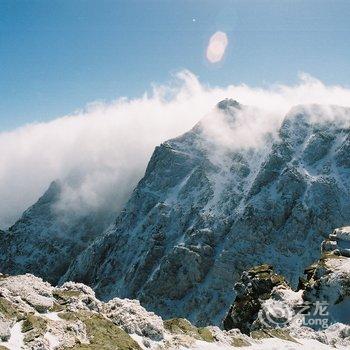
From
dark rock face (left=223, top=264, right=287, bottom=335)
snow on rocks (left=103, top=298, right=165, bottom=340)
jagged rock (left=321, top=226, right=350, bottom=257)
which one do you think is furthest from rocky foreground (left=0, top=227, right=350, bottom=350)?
jagged rock (left=321, top=226, right=350, bottom=257)

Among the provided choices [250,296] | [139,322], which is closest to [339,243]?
[250,296]

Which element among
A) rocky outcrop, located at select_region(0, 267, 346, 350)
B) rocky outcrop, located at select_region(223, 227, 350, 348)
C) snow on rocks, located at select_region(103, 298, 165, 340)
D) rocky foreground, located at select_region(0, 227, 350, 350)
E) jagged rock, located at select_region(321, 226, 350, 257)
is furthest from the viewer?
jagged rock, located at select_region(321, 226, 350, 257)

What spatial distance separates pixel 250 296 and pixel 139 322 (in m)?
40.0

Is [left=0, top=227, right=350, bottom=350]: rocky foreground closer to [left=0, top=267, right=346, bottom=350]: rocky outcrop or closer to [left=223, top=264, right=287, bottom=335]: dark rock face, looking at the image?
[left=0, top=267, right=346, bottom=350]: rocky outcrop

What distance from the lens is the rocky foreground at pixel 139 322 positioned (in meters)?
28.4

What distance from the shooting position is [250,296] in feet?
231

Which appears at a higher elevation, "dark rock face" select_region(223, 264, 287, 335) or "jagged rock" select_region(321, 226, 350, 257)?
"jagged rock" select_region(321, 226, 350, 257)

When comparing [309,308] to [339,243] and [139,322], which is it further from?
[139,322]

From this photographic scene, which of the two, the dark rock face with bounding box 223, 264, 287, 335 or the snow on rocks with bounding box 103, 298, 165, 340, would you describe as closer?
the snow on rocks with bounding box 103, 298, 165, 340

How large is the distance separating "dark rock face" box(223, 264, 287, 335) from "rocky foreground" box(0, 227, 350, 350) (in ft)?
19.8

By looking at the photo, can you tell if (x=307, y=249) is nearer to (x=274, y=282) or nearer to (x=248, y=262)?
(x=248, y=262)

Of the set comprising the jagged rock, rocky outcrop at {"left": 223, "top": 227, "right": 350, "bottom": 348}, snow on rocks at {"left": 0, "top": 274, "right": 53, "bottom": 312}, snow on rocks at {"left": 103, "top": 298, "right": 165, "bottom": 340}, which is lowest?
snow on rocks at {"left": 0, "top": 274, "right": 53, "bottom": 312}

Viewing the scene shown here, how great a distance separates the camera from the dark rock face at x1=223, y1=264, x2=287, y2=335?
64750 millimetres

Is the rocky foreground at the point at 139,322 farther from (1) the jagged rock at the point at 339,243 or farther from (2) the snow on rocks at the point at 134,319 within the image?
(1) the jagged rock at the point at 339,243
